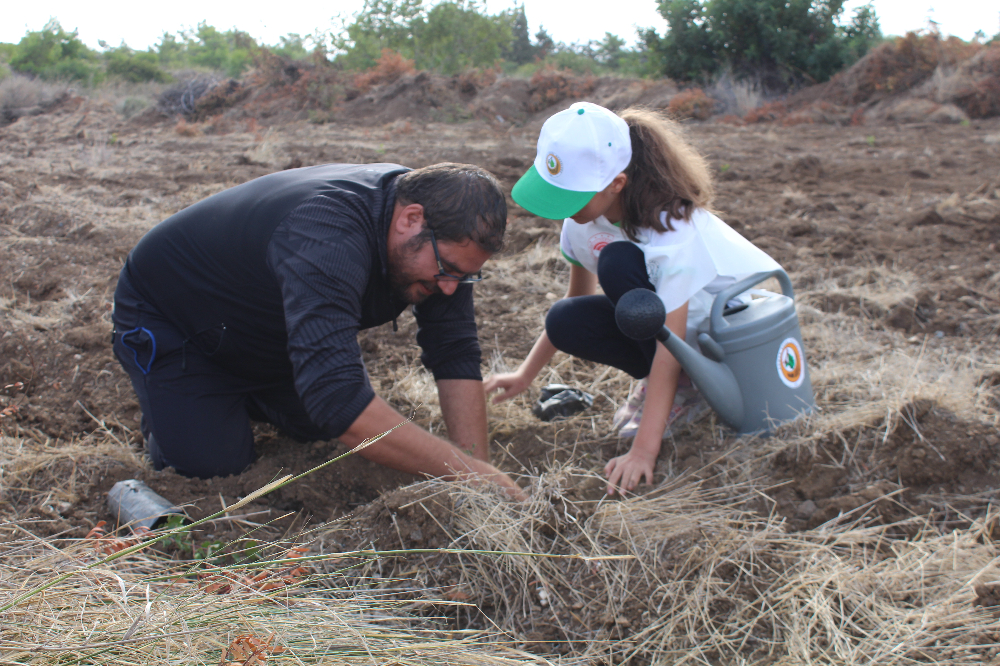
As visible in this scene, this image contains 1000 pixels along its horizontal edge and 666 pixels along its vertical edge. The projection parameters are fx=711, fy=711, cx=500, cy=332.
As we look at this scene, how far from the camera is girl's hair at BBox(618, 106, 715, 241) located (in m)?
2.21

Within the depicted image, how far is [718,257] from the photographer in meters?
2.28

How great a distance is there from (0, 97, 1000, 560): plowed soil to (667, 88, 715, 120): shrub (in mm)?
4621

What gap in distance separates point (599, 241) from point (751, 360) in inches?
25.2

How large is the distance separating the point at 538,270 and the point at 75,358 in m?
2.55

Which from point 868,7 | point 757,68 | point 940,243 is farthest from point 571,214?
point 868,7

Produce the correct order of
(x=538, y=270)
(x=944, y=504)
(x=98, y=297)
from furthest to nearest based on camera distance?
1. (x=538, y=270)
2. (x=98, y=297)
3. (x=944, y=504)

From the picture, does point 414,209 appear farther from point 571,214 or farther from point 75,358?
point 75,358

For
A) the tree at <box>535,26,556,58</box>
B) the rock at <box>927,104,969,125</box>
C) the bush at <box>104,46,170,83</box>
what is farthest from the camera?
the tree at <box>535,26,556,58</box>

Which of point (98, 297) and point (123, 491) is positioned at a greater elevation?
point (98, 297)

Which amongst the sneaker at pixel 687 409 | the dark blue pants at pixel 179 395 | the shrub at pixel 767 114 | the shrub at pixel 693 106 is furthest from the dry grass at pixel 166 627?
the shrub at pixel 693 106

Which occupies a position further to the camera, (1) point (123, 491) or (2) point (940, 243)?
(2) point (940, 243)

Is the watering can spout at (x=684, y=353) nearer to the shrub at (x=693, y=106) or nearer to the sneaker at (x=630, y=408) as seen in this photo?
the sneaker at (x=630, y=408)

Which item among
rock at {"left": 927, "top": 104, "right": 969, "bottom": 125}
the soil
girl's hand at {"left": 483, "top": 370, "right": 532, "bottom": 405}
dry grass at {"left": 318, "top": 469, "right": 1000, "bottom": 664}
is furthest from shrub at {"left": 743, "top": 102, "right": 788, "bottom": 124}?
dry grass at {"left": 318, "top": 469, "right": 1000, "bottom": 664}

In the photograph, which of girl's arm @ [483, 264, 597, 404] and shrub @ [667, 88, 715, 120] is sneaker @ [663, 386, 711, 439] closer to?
girl's arm @ [483, 264, 597, 404]
